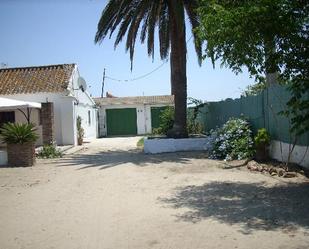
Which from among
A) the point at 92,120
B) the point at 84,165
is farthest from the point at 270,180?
the point at 92,120

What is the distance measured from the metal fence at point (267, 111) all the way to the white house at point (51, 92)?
8.42 m

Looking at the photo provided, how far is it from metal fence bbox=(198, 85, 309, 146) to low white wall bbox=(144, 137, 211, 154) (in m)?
1.93

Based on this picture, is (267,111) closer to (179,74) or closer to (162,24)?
(179,74)

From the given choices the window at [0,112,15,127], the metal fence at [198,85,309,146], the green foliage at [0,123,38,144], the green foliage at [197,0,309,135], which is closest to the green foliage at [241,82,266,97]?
the metal fence at [198,85,309,146]

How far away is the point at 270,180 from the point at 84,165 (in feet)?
22.3

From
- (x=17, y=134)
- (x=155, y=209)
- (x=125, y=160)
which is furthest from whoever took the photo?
(x=125, y=160)

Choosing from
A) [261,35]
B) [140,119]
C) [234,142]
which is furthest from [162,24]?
[140,119]

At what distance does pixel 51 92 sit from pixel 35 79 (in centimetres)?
218

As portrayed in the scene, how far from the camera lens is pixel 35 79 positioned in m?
24.2

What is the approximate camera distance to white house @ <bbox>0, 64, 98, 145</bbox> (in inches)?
891

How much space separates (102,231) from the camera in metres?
6.28

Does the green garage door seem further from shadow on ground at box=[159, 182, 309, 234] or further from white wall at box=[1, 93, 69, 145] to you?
shadow on ground at box=[159, 182, 309, 234]

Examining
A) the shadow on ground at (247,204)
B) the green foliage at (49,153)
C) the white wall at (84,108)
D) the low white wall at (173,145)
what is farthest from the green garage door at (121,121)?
the shadow on ground at (247,204)

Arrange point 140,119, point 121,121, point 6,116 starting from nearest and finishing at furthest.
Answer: point 6,116 → point 140,119 → point 121,121
